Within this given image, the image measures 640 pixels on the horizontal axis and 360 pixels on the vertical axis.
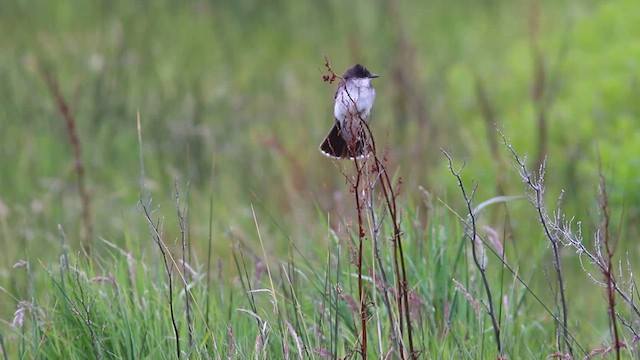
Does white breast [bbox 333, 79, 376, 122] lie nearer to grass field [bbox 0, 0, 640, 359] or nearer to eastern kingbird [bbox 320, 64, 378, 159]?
eastern kingbird [bbox 320, 64, 378, 159]

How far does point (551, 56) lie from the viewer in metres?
7.62

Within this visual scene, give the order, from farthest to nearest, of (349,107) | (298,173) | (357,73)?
(298,173) < (357,73) < (349,107)

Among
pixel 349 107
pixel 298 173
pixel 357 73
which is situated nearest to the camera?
pixel 349 107

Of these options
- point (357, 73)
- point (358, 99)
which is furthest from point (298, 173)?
point (358, 99)

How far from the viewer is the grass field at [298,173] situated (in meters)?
3.56

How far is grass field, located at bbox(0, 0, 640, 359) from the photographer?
140 inches

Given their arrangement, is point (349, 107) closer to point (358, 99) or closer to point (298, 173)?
point (358, 99)

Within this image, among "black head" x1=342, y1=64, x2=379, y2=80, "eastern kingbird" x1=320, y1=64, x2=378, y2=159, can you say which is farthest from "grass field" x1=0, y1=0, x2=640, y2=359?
"black head" x1=342, y1=64, x2=379, y2=80

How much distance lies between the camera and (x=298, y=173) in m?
6.51

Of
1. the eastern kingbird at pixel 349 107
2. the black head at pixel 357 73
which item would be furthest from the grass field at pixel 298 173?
the black head at pixel 357 73

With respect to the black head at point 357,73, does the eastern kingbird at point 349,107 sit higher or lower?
lower

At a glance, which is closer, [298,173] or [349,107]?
[349,107]

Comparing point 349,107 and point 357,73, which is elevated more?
point 357,73

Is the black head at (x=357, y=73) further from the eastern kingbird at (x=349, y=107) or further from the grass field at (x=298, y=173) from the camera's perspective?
the grass field at (x=298, y=173)
